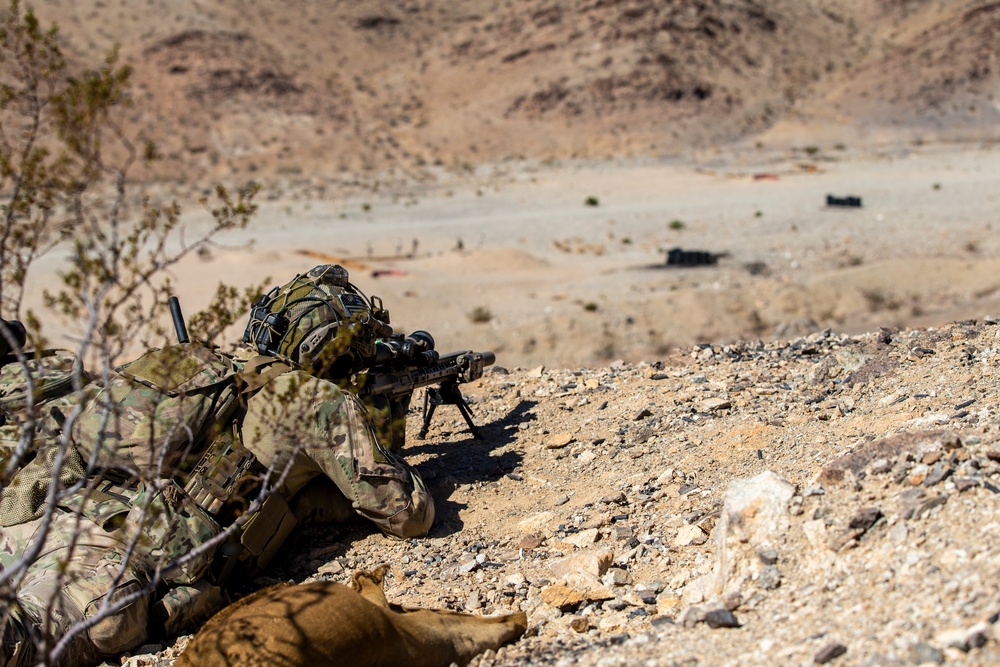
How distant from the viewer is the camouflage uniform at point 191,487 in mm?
4777

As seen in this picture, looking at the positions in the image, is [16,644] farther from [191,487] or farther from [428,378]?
[428,378]

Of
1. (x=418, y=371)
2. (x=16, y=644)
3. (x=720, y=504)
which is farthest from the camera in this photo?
(x=418, y=371)

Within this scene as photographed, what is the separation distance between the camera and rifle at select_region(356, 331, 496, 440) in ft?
20.7

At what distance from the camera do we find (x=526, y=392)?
26.5ft

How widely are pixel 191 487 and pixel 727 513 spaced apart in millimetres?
2769

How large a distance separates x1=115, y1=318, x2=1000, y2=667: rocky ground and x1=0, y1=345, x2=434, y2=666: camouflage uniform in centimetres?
27

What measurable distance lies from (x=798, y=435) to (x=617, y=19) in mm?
46149

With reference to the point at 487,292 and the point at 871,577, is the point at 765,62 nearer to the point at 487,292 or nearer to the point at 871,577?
the point at 487,292

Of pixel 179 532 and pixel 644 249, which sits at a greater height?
pixel 179 532

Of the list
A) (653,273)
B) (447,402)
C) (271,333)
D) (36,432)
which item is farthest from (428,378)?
(653,273)

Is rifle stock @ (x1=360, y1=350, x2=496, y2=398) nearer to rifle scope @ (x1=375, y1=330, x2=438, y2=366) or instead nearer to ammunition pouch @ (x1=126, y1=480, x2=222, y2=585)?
rifle scope @ (x1=375, y1=330, x2=438, y2=366)

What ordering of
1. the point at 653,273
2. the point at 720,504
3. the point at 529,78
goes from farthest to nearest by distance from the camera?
the point at 529,78
the point at 653,273
the point at 720,504

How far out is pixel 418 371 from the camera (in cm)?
660

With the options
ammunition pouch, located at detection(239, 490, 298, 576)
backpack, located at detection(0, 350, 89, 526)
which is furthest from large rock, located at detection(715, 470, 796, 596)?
backpack, located at detection(0, 350, 89, 526)
